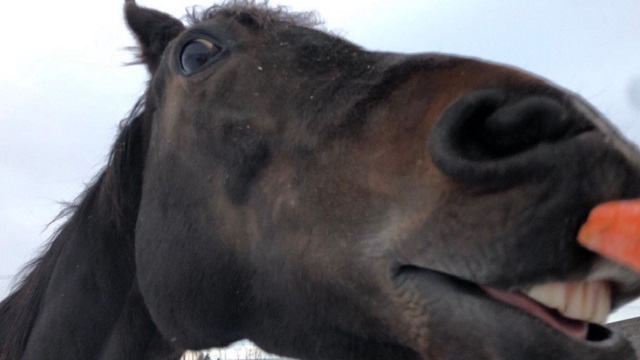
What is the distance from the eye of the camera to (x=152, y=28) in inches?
135

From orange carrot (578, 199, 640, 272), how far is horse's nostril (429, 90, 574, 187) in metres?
0.22

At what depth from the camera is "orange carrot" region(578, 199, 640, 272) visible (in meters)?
1.43

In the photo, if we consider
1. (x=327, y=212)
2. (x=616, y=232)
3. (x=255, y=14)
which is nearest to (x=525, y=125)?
(x=616, y=232)

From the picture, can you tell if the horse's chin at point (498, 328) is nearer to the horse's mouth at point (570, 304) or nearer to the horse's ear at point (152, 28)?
the horse's mouth at point (570, 304)

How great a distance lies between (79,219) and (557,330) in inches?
104

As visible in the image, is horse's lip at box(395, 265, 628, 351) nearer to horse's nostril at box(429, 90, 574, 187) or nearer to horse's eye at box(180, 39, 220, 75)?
horse's nostril at box(429, 90, 574, 187)

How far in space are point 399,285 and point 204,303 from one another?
1.18 metres

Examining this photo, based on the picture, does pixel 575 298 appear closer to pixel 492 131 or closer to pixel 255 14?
pixel 492 131

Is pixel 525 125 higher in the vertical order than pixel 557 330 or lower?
higher

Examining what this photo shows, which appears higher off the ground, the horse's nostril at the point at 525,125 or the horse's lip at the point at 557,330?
the horse's nostril at the point at 525,125

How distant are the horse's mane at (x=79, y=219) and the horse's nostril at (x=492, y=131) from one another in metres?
2.05

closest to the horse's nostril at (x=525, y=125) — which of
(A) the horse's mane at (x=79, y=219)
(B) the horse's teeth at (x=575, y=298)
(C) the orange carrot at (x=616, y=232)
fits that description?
(C) the orange carrot at (x=616, y=232)

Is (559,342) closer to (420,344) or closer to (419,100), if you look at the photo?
(420,344)

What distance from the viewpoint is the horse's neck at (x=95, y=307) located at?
3.26 m
